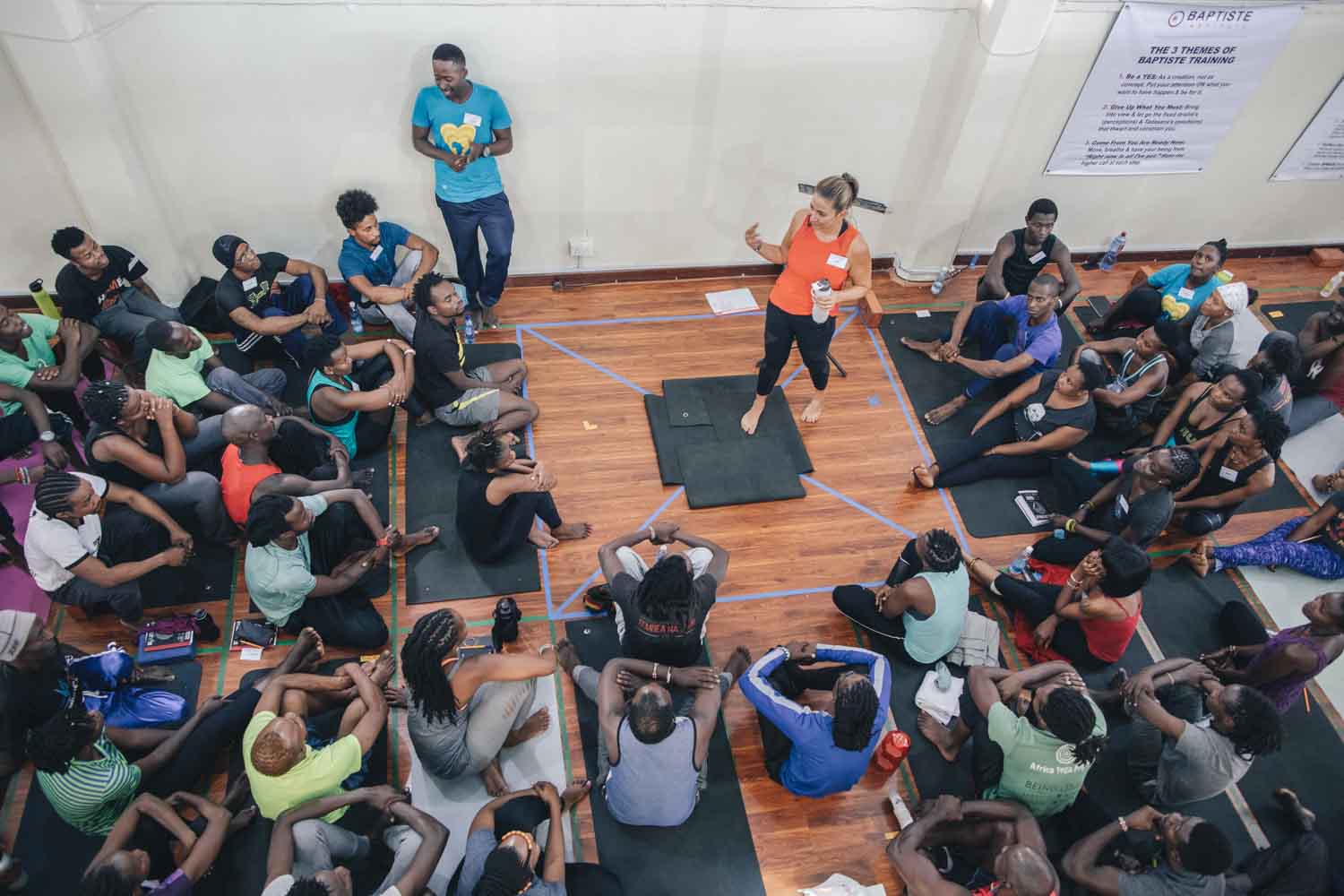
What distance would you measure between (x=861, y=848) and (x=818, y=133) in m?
4.98

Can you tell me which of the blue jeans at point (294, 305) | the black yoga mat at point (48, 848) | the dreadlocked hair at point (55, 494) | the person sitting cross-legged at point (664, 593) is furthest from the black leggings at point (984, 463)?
the black yoga mat at point (48, 848)

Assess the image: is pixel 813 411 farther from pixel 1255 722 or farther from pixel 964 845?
pixel 1255 722

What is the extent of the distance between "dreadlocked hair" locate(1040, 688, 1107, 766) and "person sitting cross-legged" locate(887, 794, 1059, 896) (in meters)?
0.41

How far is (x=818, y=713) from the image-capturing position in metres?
4.00

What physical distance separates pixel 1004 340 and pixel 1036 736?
3.52 metres

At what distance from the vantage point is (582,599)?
16.9ft

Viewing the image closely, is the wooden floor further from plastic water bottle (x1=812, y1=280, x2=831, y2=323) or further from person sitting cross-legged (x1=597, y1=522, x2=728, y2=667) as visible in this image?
plastic water bottle (x1=812, y1=280, x2=831, y2=323)

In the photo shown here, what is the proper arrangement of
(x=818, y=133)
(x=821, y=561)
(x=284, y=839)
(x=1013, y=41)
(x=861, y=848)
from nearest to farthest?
(x=284, y=839) < (x=861, y=848) < (x=821, y=561) < (x=1013, y=41) < (x=818, y=133)

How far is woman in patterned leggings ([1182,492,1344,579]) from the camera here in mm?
5477

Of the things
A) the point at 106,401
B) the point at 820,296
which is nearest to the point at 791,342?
the point at 820,296

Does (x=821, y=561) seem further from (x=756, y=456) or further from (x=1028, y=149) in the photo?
(x=1028, y=149)

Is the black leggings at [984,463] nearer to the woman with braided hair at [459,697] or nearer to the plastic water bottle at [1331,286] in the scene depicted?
the woman with braided hair at [459,697]

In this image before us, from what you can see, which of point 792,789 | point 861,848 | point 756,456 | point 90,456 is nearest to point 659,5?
point 756,456

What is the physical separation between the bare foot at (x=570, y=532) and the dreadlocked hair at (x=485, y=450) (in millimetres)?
936
